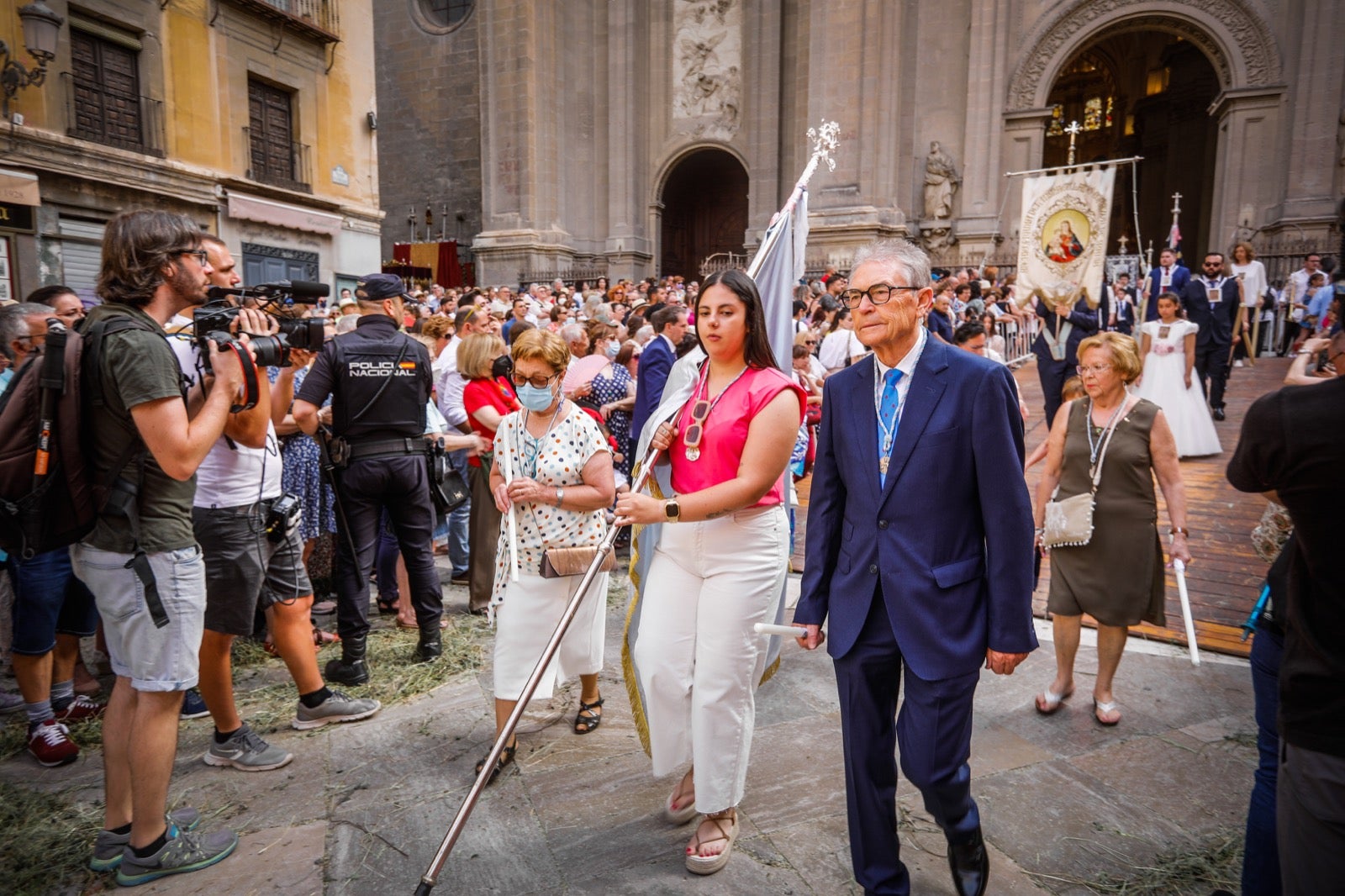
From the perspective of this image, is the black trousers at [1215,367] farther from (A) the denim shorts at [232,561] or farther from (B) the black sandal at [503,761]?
(A) the denim shorts at [232,561]

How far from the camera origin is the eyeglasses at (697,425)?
9.69ft

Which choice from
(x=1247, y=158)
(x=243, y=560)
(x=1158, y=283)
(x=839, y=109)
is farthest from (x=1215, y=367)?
(x=839, y=109)

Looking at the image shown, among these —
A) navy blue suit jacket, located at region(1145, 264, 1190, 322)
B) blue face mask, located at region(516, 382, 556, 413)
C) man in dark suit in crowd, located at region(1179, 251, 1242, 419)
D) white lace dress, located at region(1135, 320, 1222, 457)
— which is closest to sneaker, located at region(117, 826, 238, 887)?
blue face mask, located at region(516, 382, 556, 413)

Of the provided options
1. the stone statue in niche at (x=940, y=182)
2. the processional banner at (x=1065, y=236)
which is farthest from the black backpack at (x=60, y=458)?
the stone statue in niche at (x=940, y=182)

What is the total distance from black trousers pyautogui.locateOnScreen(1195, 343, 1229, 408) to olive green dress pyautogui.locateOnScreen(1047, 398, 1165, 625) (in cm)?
808

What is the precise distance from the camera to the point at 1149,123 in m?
29.0

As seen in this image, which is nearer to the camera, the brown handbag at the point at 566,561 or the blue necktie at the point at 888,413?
the blue necktie at the point at 888,413

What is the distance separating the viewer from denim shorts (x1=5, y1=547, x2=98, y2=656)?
375cm

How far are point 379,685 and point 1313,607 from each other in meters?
4.25

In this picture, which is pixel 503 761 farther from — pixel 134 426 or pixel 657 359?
pixel 657 359

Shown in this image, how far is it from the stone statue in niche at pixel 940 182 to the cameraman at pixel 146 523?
2133cm

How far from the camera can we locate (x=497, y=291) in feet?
56.9

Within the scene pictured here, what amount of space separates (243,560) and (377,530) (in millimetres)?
1292

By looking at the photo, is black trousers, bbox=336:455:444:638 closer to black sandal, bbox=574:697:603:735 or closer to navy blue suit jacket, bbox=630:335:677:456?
black sandal, bbox=574:697:603:735
